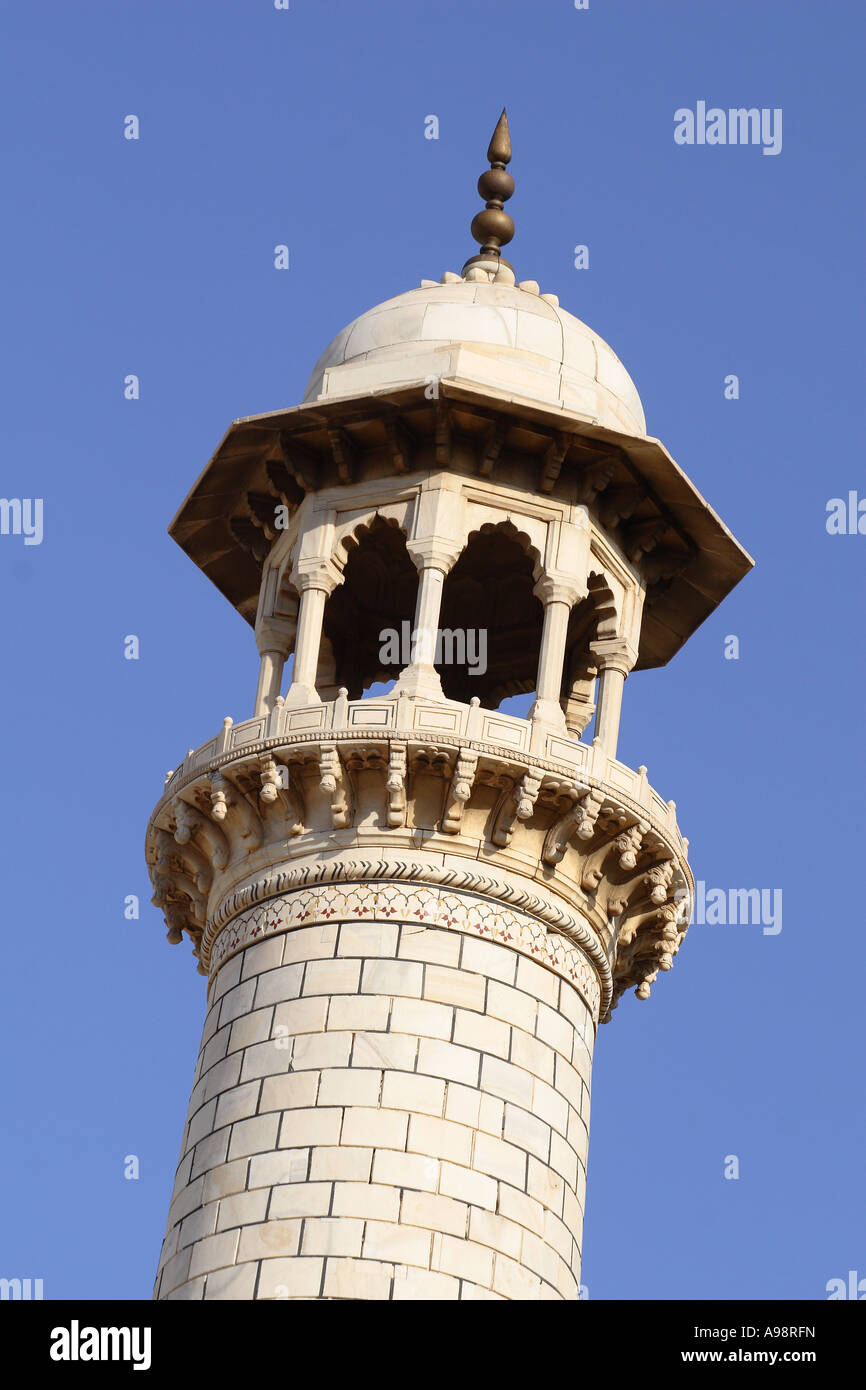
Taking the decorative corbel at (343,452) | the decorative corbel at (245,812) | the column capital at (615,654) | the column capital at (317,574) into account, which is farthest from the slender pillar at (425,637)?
the column capital at (615,654)

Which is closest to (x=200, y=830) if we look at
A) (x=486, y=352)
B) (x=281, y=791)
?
(x=281, y=791)

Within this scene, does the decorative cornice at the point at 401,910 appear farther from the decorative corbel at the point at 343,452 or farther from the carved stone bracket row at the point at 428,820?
the decorative corbel at the point at 343,452

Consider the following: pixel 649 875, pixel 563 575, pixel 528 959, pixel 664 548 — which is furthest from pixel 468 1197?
pixel 664 548

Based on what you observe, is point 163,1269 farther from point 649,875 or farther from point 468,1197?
point 649,875

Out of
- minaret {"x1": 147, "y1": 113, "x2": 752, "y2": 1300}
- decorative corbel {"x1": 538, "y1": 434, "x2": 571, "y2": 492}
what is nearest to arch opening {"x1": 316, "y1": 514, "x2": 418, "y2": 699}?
minaret {"x1": 147, "y1": 113, "x2": 752, "y2": 1300}

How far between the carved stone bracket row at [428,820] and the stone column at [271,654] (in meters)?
1.83

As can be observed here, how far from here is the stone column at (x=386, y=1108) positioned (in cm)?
2416

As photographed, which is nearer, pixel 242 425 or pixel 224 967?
pixel 224 967

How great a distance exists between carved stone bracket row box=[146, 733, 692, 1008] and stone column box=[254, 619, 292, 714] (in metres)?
1.83

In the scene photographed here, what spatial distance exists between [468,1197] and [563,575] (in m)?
7.14

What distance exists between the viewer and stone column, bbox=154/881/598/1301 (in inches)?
951

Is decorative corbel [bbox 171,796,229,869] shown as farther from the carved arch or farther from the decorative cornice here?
the carved arch

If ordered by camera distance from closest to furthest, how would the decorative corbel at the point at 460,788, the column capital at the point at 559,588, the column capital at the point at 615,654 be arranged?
the decorative corbel at the point at 460,788 → the column capital at the point at 559,588 → the column capital at the point at 615,654

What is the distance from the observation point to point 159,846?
28.5 m
